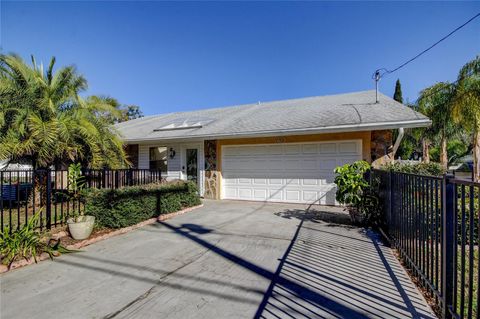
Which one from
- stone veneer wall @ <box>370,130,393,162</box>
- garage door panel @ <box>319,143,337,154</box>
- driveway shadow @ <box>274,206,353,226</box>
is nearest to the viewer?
driveway shadow @ <box>274,206,353,226</box>

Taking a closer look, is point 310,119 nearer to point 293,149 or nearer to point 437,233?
point 293,149

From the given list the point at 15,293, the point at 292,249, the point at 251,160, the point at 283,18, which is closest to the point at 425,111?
the point at 283,18

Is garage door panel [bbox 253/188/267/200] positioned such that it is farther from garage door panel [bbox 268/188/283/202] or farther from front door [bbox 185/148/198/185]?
front door [bbox 185/148/198/185]

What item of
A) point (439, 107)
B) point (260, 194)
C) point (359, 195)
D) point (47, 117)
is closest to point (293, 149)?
point (260, 194)

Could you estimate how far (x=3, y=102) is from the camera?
6492 millimetres

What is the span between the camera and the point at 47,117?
669cm

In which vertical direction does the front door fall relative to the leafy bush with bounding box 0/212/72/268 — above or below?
above

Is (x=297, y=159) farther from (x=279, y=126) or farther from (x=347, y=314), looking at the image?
(x=347, y=314)

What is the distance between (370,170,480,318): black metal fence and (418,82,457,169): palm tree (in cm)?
1113

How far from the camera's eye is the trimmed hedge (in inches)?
219

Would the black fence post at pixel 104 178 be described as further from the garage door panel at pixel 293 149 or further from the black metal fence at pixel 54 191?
the garage door panel at pixel 293 149

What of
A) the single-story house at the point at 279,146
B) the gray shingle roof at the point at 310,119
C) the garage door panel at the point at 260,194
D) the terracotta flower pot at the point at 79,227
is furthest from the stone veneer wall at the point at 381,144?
the terracotta flower pot at the point at 79,227

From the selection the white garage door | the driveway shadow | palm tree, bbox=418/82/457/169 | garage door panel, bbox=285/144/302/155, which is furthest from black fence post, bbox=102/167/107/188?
palm tree, bbox=418/82/457/169

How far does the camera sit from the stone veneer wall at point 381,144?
811 centimetres
